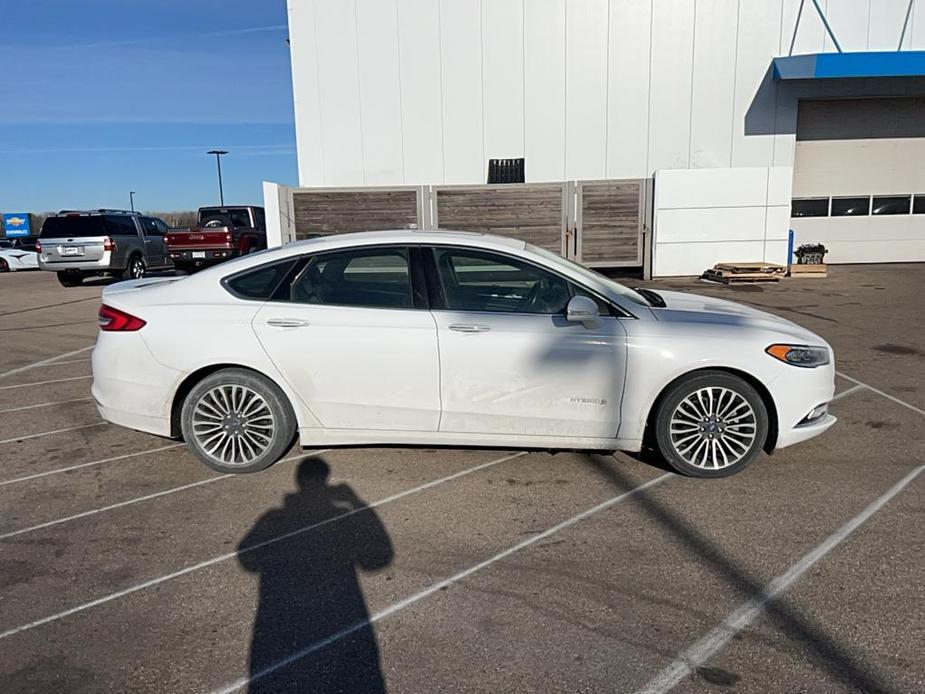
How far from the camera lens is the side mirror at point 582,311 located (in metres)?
4.33

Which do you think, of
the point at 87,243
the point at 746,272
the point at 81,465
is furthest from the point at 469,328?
the point at 87,243

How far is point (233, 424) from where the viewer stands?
4.72 m

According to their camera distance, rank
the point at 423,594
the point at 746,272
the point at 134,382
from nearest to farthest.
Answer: the point at 423,594 < the point at 134,382 < the point at 746,272

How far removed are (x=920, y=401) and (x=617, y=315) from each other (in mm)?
3673

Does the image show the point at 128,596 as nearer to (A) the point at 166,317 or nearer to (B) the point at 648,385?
(A) the point at 166,317

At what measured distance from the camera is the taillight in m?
4.69

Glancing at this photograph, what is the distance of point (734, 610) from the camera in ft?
10.1

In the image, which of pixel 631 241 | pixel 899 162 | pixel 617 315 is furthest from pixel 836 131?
pixel 617 315

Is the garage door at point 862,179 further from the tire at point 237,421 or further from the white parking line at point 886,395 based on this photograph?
the tire at point 237,421

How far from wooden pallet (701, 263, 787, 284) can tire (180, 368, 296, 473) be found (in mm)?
13363

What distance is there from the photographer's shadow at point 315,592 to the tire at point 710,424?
1.97 metres

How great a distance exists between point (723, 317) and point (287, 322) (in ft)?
9.64

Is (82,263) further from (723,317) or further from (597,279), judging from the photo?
(723,317)

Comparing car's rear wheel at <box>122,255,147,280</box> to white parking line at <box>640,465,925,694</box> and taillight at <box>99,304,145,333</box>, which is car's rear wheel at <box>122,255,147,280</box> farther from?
white parking line at <box>640,465,925,694</box>
